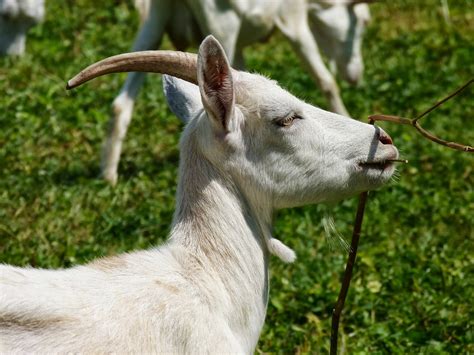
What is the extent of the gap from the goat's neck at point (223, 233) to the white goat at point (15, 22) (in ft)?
21.0

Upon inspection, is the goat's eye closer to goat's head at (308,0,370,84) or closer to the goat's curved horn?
the goat's curved horn

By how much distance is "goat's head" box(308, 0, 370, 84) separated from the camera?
402 inches

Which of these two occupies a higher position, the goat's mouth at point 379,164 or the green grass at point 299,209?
the goat's mouth at point 379,164

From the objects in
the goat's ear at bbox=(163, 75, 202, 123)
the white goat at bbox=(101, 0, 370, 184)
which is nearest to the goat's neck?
the goat's ear at bbox=(163, 75, 202, 123)

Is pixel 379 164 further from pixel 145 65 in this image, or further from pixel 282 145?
pixel 145 65

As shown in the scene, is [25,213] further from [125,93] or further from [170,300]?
[170,300]

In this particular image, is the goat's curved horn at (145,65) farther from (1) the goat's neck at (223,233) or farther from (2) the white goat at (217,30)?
(2) the white goat at (217,30)

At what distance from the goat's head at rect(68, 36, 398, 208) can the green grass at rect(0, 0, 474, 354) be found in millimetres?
1402

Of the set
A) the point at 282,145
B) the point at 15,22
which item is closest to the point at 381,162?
the point at 282,145

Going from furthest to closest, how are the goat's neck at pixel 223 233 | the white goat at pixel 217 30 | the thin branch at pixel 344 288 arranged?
the white goat at pixel 217 30 → the thin branch at pixel 344 288 → the goat's neck at pixel 223 233

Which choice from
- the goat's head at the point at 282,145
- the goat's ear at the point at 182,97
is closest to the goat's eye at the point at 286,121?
the goat's head at the point at 282,145

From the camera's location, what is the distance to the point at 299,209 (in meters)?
7.31

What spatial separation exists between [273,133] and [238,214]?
339mm

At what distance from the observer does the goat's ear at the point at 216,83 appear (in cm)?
398
